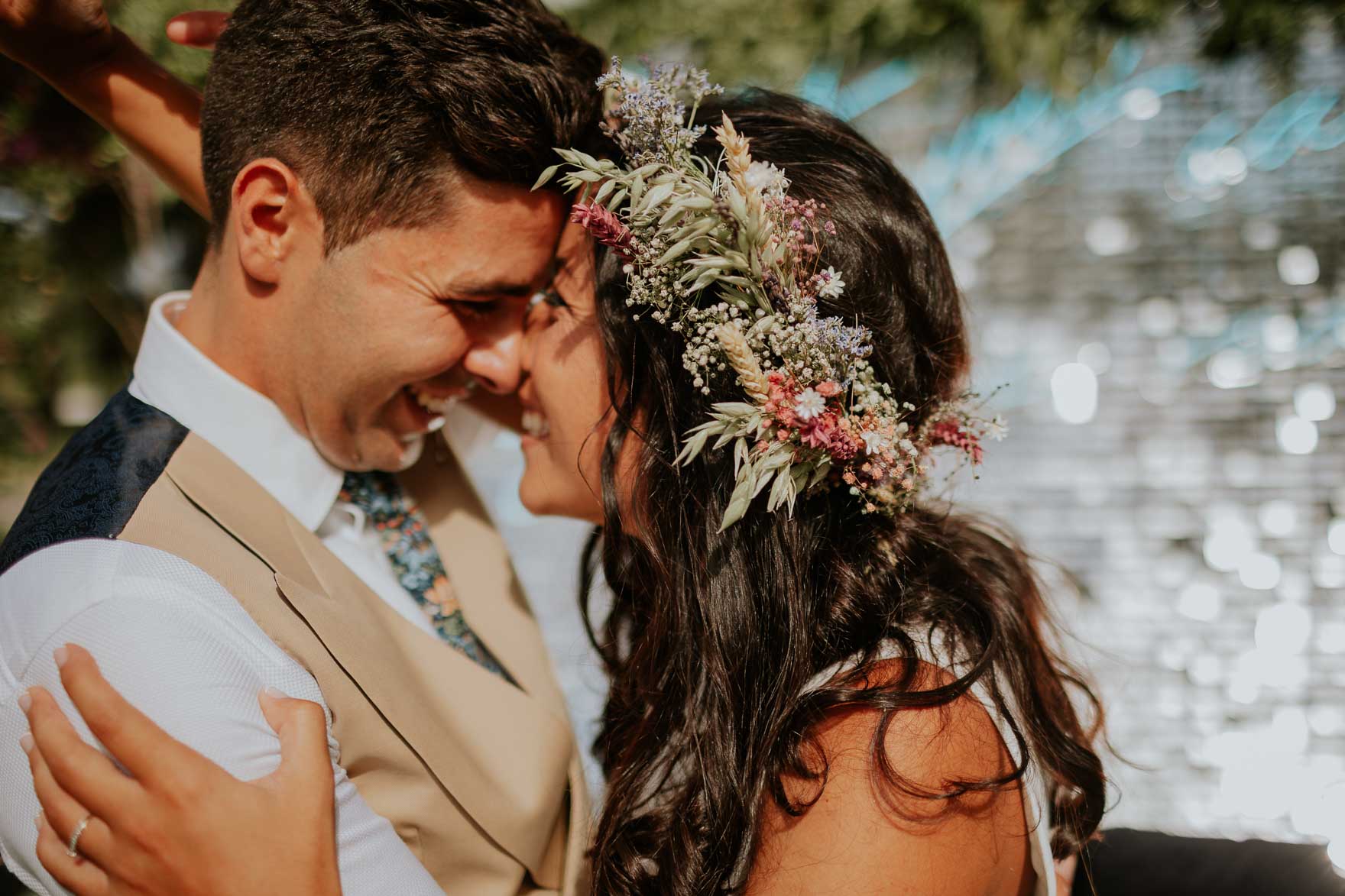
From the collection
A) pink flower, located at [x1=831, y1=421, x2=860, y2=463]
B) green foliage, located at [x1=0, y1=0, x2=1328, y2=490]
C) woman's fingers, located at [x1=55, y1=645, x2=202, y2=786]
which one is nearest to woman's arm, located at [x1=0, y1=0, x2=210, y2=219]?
green foliage, located at [x1=0, y1=0, x2=1328, y2=490]

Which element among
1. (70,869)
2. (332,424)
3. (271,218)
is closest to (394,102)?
(271,218)

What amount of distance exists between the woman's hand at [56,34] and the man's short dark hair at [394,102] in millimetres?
415

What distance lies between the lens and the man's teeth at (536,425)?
6.57 feet

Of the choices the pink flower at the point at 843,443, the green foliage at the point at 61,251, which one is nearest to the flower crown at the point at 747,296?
the pink flower at the point at 843,443

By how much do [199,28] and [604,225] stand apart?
1275 mm

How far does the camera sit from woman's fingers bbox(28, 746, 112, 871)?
1.24 m

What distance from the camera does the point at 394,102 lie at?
5.50 ft

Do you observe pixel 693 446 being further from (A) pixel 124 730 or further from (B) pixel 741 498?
(A) pixel 124 730

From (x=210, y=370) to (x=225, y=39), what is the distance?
70 centimetres

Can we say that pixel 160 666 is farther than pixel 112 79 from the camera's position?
No

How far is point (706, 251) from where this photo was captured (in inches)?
58.1

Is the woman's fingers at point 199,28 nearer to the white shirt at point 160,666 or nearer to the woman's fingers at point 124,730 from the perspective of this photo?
the white shirt at point 160,666

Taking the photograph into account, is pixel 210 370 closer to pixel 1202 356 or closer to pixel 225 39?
pixel 225 39

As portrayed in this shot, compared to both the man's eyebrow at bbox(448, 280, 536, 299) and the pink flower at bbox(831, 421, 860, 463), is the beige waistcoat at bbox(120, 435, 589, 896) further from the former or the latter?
the pink flower at bbox(831, 421, 860, 463)
